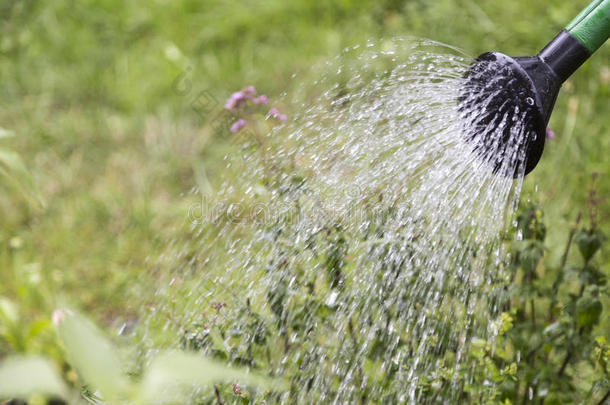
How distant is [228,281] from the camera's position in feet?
6.29

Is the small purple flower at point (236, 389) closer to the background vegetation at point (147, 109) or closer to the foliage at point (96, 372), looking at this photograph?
the foliage at point (96, 372)

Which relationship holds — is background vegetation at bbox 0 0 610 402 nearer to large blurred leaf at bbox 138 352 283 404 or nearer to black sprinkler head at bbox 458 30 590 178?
black sprinkler head at bbox 458 30 590 178

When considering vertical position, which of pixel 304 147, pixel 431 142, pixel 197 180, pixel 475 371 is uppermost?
pixel 197 180

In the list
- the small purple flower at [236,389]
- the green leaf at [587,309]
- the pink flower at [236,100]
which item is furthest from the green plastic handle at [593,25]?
the small purple flower at [236,389]

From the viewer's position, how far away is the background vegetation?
283 cm

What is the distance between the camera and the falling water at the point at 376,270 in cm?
169

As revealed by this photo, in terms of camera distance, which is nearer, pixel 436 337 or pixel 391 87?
pixel 436 337

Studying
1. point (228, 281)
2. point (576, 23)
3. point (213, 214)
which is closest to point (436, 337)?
point (228, 281)

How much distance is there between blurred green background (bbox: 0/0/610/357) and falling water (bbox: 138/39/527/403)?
785 mm

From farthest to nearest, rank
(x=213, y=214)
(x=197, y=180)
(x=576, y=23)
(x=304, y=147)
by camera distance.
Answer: (x=197, y=180)
(x=213, y=214)
(x=304, y=147)
(x=576, y=23)

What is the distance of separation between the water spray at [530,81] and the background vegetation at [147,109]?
1.05 meters

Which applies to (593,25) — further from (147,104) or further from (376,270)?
(147,104)

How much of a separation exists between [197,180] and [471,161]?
1.72 metres

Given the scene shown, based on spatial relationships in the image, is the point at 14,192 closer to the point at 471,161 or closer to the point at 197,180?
the point at 197,180
